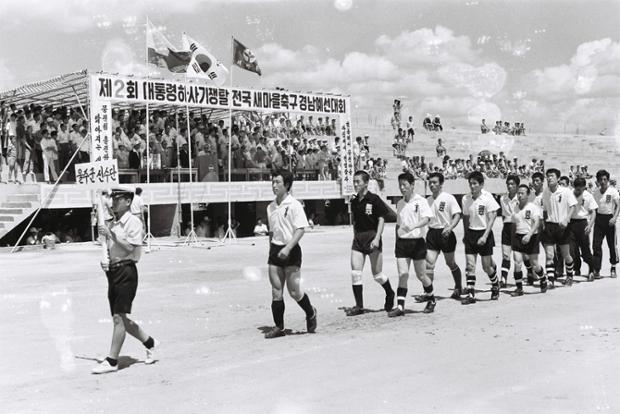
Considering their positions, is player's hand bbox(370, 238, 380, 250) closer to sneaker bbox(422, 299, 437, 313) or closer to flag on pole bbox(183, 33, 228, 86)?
sneaker bbox(422, 299, 437, 313)

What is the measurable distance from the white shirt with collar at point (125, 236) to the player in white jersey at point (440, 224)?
176 inches

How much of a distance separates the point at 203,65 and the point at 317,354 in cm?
1530

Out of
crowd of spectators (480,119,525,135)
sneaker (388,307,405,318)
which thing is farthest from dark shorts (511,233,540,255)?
crowd of spectators (480,119,525,135)

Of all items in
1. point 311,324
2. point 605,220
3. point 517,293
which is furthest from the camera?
point 605,220

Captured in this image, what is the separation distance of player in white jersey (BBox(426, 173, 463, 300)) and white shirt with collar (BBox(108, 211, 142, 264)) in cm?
447

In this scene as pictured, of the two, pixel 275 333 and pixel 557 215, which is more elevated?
pixel 557 215

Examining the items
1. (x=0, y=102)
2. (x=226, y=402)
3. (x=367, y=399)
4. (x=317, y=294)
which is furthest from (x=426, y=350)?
(x=0, y=102)

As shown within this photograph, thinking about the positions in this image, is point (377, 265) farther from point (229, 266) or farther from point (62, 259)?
point (62, 259)

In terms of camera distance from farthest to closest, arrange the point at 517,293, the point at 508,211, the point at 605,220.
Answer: the point at 605,220 → the point at 508,211 → the point at 517,293

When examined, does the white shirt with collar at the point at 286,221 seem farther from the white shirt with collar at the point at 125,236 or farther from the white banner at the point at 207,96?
the white banner at the point at 207,96

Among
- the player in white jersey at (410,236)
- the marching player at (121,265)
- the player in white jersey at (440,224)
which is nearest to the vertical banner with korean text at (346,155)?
the player in white jersey at (440,224)

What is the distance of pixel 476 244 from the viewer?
978 centimetres

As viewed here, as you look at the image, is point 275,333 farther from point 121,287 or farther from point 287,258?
point 121,287

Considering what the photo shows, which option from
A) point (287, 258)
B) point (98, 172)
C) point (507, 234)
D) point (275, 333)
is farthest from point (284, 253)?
point (98, 172)
